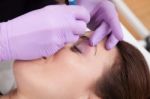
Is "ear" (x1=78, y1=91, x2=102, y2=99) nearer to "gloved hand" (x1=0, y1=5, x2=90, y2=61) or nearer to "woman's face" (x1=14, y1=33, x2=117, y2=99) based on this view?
"woman's face" (x1=14, y1=33, x2=117, y2=99)

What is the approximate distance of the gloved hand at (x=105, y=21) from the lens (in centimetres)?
97

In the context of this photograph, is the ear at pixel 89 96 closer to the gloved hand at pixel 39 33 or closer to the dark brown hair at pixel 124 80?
the dark brown hair at pixel 124 80

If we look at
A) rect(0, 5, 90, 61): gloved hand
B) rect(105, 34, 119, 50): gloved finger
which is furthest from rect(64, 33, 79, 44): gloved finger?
rect(105, 34, 119, 50): gloved finger

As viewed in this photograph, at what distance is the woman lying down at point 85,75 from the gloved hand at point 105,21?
0.10 ft

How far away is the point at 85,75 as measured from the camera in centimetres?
96

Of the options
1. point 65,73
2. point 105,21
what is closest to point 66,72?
Result: point 65,73

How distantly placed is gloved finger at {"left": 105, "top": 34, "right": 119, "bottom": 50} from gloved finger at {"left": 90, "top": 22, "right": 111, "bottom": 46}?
2 centimetres

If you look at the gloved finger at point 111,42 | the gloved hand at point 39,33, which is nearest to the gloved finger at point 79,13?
the gloved hand at point 39,33

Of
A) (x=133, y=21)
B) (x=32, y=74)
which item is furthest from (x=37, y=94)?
(x=133, y=21)

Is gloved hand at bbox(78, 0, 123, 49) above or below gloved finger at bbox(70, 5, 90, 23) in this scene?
below

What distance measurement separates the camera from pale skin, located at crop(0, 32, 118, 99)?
0.94 metres

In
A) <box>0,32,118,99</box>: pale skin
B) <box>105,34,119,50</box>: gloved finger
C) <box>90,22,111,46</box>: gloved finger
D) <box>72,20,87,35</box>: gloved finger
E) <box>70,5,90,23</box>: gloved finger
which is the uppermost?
<box>70,5,90,23</box>: gloved finger

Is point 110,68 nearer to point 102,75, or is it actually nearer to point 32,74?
point 102,75

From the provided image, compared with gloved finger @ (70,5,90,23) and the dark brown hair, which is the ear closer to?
the dark brown hair
